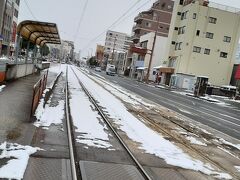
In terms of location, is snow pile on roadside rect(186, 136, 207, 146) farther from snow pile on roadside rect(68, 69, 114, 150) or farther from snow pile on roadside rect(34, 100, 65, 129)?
snow pile on roadside rect(34, 100, 65, 129)

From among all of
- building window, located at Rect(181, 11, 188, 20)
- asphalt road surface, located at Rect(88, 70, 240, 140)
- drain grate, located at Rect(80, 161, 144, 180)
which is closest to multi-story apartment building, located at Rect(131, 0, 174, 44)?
building window, located at Rect(181, 11, 188, 20)

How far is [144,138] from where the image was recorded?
36.2ft

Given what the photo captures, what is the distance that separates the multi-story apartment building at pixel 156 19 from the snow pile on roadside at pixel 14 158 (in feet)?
341

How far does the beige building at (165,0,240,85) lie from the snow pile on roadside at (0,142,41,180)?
2502 inches

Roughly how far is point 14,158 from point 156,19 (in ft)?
369

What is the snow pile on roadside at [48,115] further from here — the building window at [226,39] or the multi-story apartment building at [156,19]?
the multi-story apartment building at [156,19]

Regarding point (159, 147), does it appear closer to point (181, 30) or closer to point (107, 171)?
point (107, 171)

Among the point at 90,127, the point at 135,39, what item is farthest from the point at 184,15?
the point at 90,127

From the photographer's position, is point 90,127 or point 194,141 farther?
point 194,141

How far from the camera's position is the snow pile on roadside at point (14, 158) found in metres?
6.15

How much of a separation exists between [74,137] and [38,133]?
91 cm

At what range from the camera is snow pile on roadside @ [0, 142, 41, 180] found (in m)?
6.15

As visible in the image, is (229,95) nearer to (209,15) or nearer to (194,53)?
(194,53)

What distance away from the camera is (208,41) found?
236 feet
